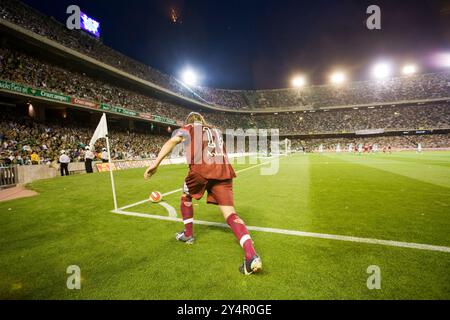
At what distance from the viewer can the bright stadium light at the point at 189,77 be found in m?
52.2

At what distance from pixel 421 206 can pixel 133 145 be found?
30.3m

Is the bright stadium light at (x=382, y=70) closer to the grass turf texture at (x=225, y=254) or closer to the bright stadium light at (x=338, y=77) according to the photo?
the bright stadium light at (x=338, y=77)

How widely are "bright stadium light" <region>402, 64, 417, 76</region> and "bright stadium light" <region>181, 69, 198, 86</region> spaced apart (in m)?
51.6

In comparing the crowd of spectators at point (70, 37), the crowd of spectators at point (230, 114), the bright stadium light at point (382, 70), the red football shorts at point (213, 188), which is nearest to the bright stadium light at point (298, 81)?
the crowd of spectators at point (230, 114)

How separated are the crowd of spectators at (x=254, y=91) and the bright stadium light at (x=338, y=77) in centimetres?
141

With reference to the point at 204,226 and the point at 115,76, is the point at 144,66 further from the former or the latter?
the point at 204,226

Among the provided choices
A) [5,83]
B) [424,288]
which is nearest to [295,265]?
[424,288]

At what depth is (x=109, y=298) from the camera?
2283mm

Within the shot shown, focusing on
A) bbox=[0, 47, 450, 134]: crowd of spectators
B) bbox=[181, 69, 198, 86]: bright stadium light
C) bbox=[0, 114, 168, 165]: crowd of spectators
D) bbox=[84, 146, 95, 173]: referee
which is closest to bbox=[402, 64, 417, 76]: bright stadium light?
bbox=[0, 47, 450, 134]: crowd of spectators

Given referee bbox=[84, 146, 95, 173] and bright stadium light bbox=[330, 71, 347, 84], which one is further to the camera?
bright stadium light bbox=[330, 71, 347, 84]

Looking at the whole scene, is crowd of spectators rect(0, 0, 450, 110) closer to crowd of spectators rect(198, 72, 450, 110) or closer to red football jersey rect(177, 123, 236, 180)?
crowd of spectators rect(198, 72, 450, 110)

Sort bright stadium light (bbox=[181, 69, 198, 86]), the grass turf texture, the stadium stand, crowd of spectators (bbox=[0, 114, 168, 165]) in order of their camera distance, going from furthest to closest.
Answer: bright stadium light (bbox=[181, 69, 198, 86]) < the stadium stand < crowd of spectators (bbox=[0, 114, 168, 165]) < the grass turf texture

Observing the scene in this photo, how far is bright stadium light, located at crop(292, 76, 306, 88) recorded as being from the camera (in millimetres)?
65438

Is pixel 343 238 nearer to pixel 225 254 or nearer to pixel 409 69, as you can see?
pixel 225 254
